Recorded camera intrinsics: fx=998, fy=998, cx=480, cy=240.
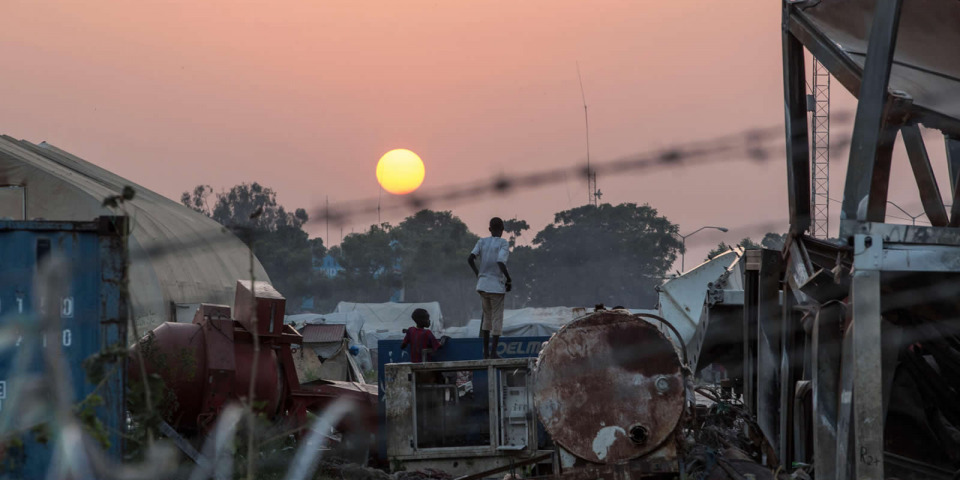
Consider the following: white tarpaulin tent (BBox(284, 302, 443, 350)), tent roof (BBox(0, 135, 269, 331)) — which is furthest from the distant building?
tent roof (BBox(0, 135, 269, 331))

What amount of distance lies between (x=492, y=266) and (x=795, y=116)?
3.45m

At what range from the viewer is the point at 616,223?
6675 cm

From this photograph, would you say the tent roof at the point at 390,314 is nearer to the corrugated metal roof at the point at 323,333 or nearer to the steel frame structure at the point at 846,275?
the corrugated metal roof at the point at 323,333

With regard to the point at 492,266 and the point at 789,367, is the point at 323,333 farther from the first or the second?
the point at 789,367

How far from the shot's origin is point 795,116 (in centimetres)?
848

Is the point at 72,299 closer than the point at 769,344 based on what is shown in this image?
Yes

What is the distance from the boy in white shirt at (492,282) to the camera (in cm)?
1032

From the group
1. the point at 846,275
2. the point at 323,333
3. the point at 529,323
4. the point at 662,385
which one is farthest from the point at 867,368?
the point at 529,323

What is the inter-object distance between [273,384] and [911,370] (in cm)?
578

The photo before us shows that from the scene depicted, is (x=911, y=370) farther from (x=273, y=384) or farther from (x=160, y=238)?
(x=160, y=238)

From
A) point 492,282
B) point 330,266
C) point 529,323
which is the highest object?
point 492,282

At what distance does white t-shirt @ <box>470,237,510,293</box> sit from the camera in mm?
10344

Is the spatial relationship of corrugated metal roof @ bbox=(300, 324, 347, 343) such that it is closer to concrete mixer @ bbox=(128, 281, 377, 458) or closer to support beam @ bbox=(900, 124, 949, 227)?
concrete mixer @ bbox=(128, 281, 377, 458)

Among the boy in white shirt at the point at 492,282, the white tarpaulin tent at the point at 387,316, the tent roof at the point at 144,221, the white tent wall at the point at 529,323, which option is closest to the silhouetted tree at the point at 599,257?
the white tarpaulin tent at the point at 387,316
